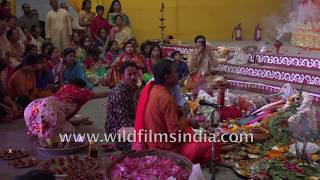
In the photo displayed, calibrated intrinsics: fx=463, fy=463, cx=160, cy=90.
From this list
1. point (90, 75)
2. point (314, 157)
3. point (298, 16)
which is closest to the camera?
point (314, 157)

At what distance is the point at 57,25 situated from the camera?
980 centimetres

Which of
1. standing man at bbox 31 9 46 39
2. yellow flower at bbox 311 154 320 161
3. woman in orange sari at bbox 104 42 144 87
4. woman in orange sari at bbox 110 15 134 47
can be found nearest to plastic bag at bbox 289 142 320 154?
yellow flower at bbox 311 154 320 161

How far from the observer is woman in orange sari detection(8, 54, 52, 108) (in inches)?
237

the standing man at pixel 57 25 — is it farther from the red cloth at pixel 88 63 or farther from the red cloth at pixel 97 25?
the red cloth at pixel 88 63

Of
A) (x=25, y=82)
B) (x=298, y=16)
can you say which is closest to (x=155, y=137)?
(x=25, y=82)

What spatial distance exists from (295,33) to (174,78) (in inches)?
289

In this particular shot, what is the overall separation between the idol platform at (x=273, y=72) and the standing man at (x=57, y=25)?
3.53 metres

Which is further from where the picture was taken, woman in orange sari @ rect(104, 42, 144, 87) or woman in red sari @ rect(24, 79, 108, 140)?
woman in orange sari @ rect(104, 42, 144, 87)

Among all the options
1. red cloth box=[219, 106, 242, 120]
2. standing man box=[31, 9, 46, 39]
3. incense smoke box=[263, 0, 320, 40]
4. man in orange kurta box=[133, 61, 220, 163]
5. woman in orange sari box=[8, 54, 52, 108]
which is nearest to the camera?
man in orange kurta box=[133, 61, 220, 163]

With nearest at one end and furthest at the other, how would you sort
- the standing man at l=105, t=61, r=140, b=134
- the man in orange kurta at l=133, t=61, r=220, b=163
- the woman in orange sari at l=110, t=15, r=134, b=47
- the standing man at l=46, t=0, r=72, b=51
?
1. the man in orange kurta at l=133, t=61, r=220, b=163
2. the standing man at l=105, t=61, r=140, b=134
3. the standing man at l=46, t=0, r=72, b=51
4. the woman in orange sari at l=110, t=15, r=134, b=47

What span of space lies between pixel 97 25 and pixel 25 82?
4.35m

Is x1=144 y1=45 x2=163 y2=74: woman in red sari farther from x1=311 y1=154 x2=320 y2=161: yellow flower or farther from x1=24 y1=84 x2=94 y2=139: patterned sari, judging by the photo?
x1=311 y1=154 x2=320 y2=161: yellow flower

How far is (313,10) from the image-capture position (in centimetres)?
1027

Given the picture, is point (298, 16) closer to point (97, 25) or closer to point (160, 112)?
point (97, 25)
